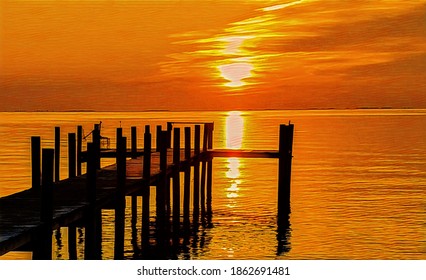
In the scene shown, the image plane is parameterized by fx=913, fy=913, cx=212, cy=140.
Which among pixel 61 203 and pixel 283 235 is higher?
pixel 61 203

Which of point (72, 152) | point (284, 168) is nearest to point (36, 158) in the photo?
point (72, 152)

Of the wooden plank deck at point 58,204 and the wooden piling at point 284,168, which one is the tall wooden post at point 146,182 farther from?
the wooden piling at point 284,168

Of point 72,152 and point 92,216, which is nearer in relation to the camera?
point 92,216

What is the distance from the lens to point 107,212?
27875mm

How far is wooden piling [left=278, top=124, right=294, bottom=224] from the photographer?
25766 millimetres

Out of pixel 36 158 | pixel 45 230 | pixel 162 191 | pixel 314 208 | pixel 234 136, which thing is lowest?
pixel 234 136

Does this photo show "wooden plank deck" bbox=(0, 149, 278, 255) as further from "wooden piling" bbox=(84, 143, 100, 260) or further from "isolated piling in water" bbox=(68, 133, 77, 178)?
"isolated piling in water" bbox=(68, 133, 77, 178)

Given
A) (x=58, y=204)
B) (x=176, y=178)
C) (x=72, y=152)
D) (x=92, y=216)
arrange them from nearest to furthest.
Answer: (x=58, y=204), (x=92, y=216), (x=72, y=152), (x=176, y=178)

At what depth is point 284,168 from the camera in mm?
25906

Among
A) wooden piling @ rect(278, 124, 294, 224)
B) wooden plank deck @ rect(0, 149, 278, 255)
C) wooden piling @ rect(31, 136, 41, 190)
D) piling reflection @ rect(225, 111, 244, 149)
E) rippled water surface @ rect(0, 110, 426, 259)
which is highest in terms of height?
wooden piling @ rect(31, 136, 41, 190)

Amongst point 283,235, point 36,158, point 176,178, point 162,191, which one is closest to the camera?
point 36,158

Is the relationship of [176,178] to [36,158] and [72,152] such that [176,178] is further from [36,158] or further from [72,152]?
[36,158]

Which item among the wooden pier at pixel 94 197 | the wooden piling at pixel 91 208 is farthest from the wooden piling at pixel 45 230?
the wooden piling at pixel 91 208

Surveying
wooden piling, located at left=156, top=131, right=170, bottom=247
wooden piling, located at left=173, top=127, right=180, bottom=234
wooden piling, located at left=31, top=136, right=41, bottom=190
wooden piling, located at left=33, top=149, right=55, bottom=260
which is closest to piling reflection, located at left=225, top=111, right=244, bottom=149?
wooden piling, located at left=173, top=127, right=180, bottom=234
